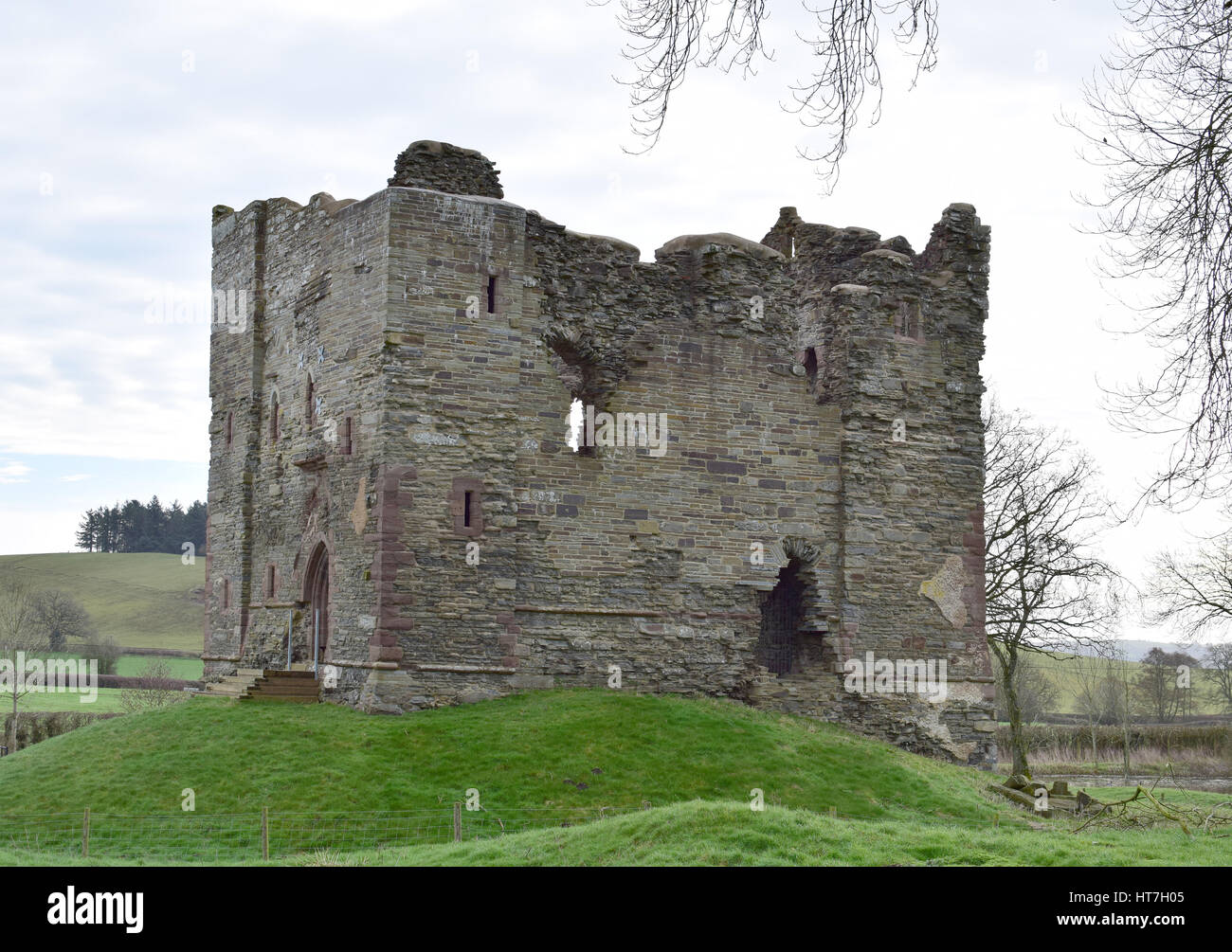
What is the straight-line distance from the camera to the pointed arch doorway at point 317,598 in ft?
71.7

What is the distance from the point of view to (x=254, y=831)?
593 inches

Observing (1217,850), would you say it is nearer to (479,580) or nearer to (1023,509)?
(479,580)

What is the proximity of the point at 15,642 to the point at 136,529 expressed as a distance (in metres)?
49.8

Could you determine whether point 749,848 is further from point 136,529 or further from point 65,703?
point 136,529

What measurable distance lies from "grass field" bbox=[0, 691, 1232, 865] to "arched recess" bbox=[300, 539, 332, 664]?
7.36 feet

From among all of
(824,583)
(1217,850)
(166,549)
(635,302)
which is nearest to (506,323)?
(635,302)

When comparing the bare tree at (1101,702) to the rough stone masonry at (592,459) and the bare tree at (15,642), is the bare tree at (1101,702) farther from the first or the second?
the bare tree at (15,642)

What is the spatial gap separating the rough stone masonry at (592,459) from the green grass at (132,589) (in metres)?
53.1

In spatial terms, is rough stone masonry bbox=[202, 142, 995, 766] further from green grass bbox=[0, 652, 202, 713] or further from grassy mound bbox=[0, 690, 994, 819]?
green grass bbox=[0, 652, 202, 713]

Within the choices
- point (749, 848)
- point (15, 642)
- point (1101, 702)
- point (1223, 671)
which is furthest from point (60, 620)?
point (749, 848)

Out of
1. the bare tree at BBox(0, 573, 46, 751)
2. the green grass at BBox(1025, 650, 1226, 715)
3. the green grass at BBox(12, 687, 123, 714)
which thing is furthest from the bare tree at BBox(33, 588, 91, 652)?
the green grass at BBox(1025, 650, 1226, 715)

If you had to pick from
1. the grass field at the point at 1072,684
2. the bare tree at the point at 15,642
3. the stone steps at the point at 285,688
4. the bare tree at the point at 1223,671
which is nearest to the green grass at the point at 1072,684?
the grass field at the point at 1072,684

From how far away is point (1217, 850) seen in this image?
12883mm
